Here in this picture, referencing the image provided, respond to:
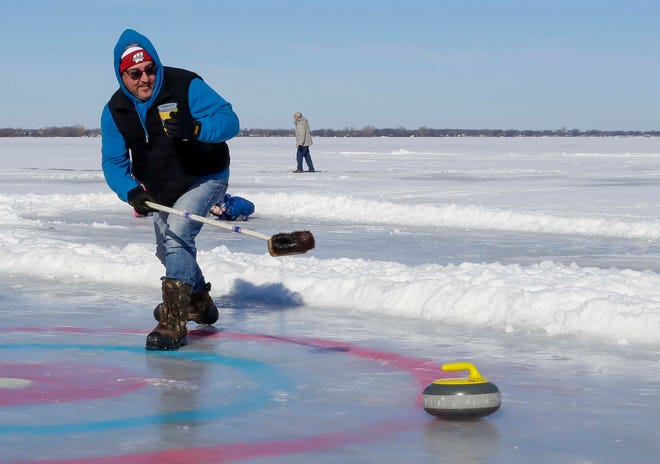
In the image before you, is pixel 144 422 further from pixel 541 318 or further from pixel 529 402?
pixel 541 318

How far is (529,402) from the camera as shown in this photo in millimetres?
4555

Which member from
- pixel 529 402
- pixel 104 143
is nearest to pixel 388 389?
pixel 529 402

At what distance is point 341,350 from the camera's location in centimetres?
583

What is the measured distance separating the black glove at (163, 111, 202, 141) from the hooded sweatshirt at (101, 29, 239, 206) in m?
0.06

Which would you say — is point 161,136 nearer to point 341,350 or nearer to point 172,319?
point 172,319

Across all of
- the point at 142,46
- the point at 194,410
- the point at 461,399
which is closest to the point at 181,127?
the point at 142,46

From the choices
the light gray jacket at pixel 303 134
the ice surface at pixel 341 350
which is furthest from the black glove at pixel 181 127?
the light gray jacket at pixel 303 134

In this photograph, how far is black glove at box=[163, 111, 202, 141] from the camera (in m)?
5.52

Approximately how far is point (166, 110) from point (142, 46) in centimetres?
37

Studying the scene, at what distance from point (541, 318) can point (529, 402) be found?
6.27ft

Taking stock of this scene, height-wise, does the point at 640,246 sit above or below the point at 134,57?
below

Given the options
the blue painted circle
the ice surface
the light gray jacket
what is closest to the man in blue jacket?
the blue painted circle

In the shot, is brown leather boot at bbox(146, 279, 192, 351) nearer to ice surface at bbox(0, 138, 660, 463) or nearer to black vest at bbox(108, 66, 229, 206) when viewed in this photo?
ice surface at bbox(0, 138, 660, 463)

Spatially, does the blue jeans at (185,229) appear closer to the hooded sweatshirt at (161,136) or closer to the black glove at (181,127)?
the hooded sweatshirt at (161,136)
